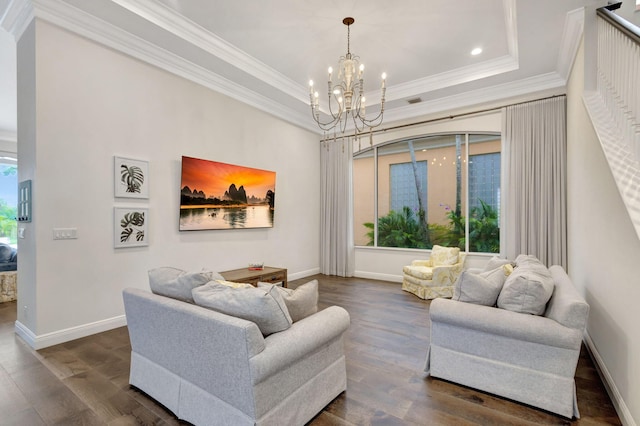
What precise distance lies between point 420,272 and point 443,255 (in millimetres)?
622

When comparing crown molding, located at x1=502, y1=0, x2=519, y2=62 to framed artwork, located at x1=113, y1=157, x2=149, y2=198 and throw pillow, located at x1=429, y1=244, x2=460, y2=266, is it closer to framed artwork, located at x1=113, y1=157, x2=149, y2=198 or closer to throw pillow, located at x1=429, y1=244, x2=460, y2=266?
throw pillow, located at x1=429, y1=244, x2=460, y2=266

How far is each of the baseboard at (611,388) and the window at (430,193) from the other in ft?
8.77

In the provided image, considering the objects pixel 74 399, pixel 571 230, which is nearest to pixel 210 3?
pixel 74 399

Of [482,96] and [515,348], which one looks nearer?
[515,348]

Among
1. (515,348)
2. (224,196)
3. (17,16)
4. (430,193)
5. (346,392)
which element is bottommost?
(346,392)

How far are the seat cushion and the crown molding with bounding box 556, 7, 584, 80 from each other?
11.0 feet

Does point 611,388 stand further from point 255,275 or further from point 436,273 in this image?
point 255,275

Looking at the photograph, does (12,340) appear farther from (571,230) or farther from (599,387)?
(571,230)

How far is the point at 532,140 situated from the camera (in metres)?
4.77

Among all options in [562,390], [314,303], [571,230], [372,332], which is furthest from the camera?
[571,230]

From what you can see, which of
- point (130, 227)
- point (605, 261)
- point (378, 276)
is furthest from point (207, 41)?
point (378, 276)

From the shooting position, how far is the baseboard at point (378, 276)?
243 inches

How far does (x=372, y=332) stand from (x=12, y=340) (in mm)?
3781

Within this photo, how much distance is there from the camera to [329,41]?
13.4 ft
